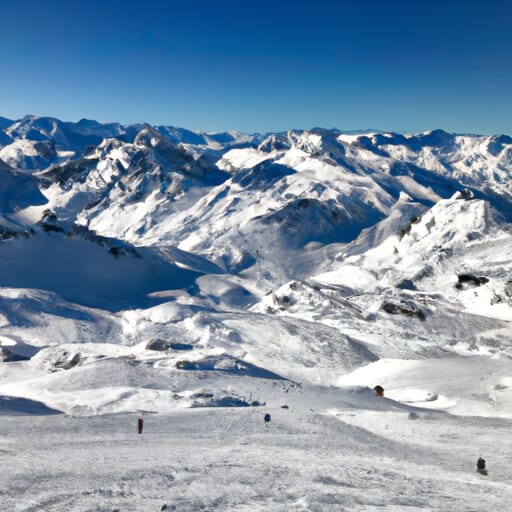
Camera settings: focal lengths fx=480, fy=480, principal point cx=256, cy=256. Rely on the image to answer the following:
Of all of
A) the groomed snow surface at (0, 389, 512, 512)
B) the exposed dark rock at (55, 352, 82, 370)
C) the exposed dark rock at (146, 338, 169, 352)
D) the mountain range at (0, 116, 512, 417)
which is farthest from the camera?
the exposed dark rock at (146, 338, 169, 352)

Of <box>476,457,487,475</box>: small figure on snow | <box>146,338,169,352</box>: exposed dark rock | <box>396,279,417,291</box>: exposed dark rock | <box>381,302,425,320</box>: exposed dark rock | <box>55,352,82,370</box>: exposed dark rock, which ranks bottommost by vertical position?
<box>476,457,487,475</box>: small figure on snow

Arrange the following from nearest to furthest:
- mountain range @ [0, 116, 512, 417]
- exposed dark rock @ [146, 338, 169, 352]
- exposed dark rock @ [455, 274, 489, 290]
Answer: mountain range @ [0, 116, 512, 417]
exposed dark rock @ [146, 338, 169, 352]
exposed dark rock @ [455, 274, 489, 290]

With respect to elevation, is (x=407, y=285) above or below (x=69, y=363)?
above

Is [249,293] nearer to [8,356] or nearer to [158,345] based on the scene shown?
[158,345]

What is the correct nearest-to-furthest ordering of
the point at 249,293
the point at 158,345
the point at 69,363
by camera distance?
the point at 69,363 → the point at 158,345 → the point at 249,293

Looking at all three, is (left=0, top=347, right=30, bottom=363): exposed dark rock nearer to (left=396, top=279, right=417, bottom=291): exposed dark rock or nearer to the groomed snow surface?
the groomed snow surface

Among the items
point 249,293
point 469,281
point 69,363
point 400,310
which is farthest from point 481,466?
point 249,293

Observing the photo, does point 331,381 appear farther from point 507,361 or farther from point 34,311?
point 34,311

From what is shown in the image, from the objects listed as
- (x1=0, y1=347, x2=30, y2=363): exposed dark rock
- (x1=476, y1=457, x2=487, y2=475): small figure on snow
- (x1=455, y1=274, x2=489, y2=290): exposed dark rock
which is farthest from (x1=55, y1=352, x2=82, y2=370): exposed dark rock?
(x1=455, y1=274, x2=489, y2=290): exposed dark rock

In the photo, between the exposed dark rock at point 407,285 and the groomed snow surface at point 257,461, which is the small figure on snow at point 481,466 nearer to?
the groomed snow surface at point 257,461

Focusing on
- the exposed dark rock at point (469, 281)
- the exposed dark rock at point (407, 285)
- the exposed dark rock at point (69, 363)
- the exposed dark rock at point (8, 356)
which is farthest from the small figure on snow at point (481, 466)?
the exposed dark rock at point (407, 285)

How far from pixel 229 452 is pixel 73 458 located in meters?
4.87

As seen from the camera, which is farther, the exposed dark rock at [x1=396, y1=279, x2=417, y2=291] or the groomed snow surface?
the exposed dark rock at [x1=396, y1=279, x2=417, y2=291]

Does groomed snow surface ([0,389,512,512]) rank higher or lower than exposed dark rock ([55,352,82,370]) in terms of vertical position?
lower
